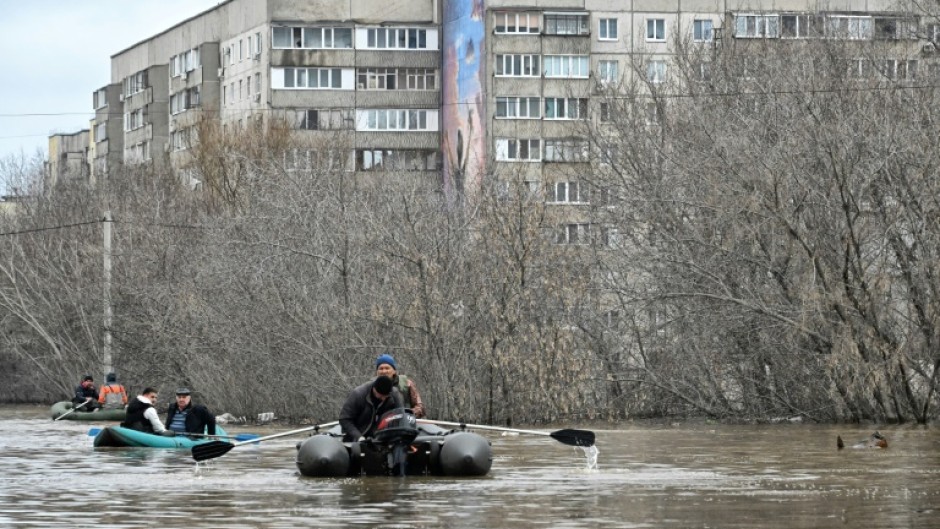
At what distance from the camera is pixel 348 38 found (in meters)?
98.6

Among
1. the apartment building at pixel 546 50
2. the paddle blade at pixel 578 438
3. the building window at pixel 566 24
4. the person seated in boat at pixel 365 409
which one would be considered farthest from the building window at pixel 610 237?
the building window at pixel 566 24

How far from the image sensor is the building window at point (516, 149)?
92875 mm

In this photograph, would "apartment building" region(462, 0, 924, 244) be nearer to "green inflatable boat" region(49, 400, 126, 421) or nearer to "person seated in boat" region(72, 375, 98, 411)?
"person seated in boat" region(72, 375, 98, 411)

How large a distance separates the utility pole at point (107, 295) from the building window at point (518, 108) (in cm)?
4083

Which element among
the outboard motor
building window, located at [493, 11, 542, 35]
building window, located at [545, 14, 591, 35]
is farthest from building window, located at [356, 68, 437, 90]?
the outboard motor

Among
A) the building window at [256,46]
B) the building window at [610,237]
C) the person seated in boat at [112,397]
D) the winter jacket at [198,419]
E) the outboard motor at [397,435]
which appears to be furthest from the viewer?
the building window at [256,46]

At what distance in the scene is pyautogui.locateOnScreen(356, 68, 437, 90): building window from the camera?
325 feet

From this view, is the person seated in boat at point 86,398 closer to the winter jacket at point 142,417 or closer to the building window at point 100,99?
the winter jacket at point 142,417

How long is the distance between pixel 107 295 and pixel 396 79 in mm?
46368

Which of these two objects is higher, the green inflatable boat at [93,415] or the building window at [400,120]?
the building window at [400,120]

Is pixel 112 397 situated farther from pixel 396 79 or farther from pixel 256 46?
pixel 256 46

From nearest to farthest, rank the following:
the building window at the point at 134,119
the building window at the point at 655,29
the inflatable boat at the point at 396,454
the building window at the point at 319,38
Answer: the inflatable boat at the point at 396,454 < the building window at the point at 655,29 < the building window at the point at 319,38 < the building window at the point at 134,119

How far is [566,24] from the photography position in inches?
3691

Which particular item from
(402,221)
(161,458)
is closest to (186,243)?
(402,221)
